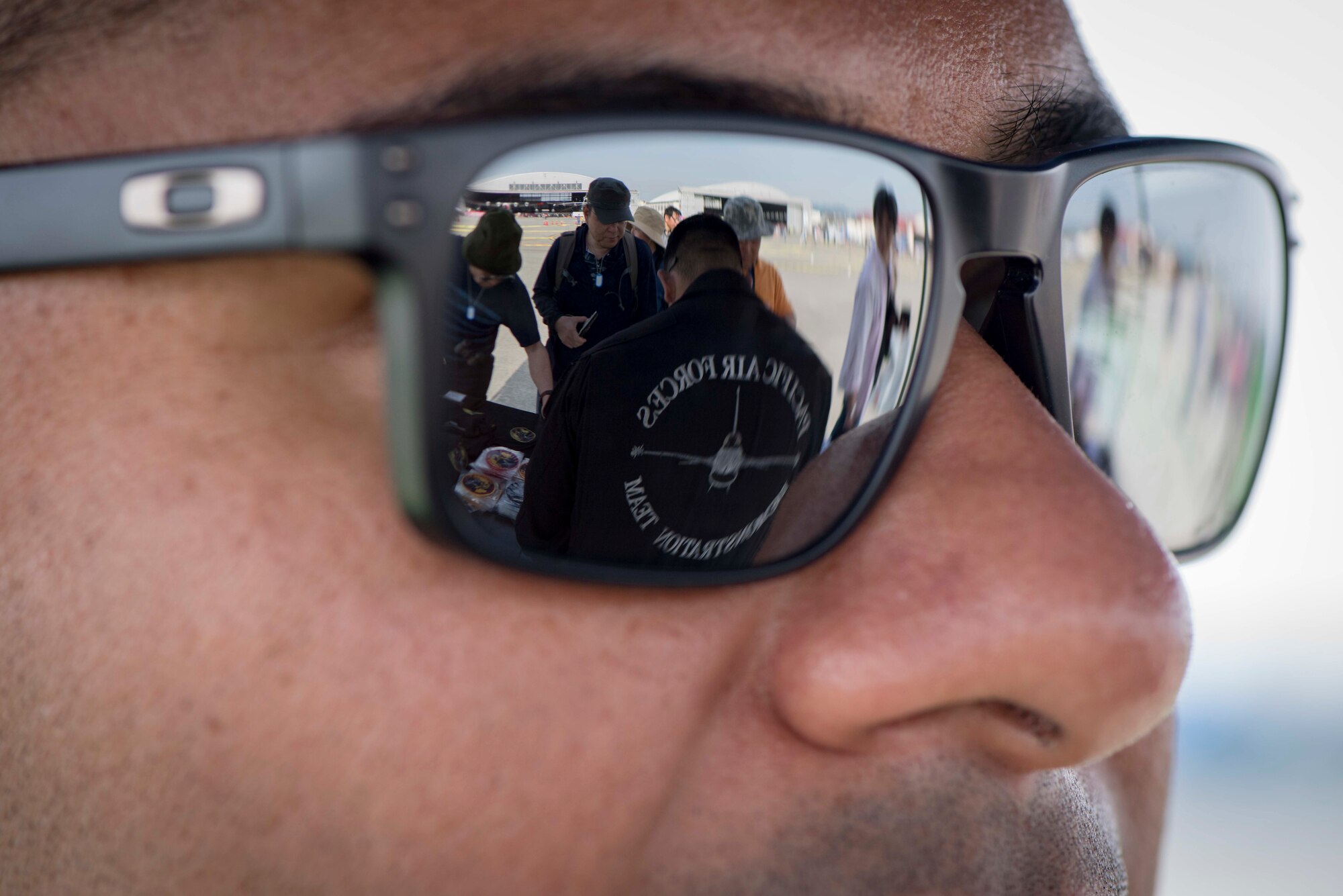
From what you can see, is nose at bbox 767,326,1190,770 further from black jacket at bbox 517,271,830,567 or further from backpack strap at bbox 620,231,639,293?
backpack strap at bbox 620,231,639,293

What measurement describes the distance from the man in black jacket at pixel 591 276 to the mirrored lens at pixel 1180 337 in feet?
2.40

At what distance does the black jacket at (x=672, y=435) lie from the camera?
0.79 m

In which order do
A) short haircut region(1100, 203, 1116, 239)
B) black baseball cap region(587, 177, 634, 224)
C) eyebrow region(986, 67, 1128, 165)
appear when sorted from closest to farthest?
black baseball cap region(587, 177, 634, 224) → eyebrow region(986, 67, 1128, 165) → short haircut region(1100, 203, 1116, 239)

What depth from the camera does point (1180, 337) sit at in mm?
1500

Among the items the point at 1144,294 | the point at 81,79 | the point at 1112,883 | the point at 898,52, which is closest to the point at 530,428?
the point at 81,79

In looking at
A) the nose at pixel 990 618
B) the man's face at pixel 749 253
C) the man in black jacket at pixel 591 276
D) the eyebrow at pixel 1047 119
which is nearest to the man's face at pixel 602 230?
the man in black jacket at pixel 591 276

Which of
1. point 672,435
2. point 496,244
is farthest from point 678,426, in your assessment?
point 496,244

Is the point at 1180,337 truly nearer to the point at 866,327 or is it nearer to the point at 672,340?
the point at 866,327

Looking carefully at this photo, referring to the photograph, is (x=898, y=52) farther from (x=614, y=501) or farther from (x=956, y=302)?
(x=614, y=501)

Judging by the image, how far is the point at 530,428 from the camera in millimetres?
777

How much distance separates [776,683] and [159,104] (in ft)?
2.36

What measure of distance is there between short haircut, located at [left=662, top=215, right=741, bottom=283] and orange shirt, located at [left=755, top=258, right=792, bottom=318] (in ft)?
0.08

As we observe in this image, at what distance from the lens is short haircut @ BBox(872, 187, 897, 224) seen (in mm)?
871

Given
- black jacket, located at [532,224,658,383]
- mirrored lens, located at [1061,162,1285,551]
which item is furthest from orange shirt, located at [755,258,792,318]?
mirrored lens, located at [1061,162,1285,551]
